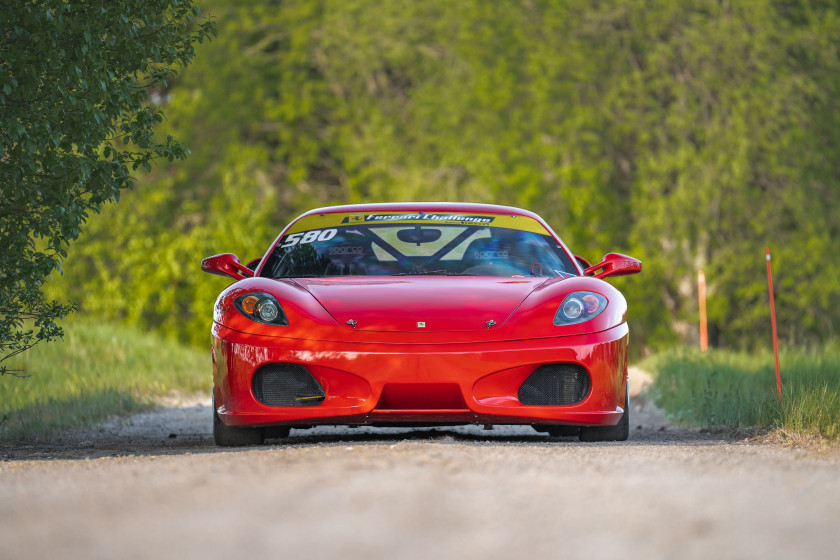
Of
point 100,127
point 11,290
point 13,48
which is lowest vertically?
point 11,290

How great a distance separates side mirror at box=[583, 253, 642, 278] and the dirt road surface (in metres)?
1.72

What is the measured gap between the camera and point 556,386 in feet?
21.0

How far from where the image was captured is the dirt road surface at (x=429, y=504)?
12.0ft

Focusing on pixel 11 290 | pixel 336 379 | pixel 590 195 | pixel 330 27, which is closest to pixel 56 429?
pixel 11 290

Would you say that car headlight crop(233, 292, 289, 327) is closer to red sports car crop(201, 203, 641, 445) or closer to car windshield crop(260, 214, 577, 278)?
red sports car crop(201, 203, 641, 445)

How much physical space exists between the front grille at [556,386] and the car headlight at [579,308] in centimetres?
24

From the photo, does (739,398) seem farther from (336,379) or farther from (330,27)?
(330,27)

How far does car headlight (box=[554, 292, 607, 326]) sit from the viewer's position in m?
6.46

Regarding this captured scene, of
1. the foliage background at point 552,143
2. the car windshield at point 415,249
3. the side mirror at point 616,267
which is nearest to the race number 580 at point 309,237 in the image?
the car windshield at point 415,249

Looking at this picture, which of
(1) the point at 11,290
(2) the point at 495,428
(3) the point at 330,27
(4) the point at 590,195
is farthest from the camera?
(3) the point at 330,27

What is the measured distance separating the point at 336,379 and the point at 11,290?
2.59m

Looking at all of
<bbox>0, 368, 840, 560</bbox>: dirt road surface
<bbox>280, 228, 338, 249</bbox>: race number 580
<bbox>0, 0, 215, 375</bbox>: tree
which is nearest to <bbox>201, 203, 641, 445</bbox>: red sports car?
<bbox>0, 368, 840, 560</bbox>: dirt road surface

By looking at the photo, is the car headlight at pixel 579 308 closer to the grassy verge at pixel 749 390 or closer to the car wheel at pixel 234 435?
the grassy verge at pixel 749 390

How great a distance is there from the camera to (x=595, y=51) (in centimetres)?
2462
